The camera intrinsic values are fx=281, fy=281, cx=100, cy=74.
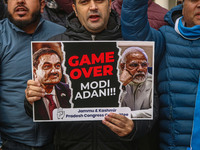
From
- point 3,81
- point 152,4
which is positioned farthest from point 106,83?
point 152,4

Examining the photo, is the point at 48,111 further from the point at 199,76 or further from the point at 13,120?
the point at 199,76

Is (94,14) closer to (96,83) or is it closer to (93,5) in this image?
(93,5)

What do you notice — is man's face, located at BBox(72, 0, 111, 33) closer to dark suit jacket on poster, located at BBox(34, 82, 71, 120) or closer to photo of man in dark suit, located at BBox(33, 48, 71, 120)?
photo of man in dark suit, located at BBox(33, 48, 71, 120)

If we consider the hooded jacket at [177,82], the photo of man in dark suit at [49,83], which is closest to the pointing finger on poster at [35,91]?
the photo of man in dark suit at [49,83]

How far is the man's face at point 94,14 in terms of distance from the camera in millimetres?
1998

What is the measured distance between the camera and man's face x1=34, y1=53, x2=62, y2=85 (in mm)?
1755

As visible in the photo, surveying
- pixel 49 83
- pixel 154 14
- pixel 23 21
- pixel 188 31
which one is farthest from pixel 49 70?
pixel 154 14

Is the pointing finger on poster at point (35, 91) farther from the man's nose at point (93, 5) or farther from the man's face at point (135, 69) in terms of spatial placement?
the man's nose at point (93, 5)

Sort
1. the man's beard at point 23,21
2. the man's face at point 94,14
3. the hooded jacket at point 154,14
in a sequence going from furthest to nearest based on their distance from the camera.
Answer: the hooded jacket at point 154,14 < the man's beard at point 23,21 < the man's face at point 94,14

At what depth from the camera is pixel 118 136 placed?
188 centimetres

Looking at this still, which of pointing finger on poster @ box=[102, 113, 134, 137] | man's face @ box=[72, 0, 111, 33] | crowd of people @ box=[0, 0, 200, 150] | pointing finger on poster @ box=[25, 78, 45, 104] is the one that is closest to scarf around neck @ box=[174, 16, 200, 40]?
crowd of people @ box=[0, 0, 200, 150]

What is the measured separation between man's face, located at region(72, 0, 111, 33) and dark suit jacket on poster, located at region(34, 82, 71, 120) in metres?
0.50

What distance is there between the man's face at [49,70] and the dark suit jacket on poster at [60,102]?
5 centimetres

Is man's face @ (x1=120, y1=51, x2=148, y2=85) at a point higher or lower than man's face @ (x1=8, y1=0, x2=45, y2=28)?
lower
